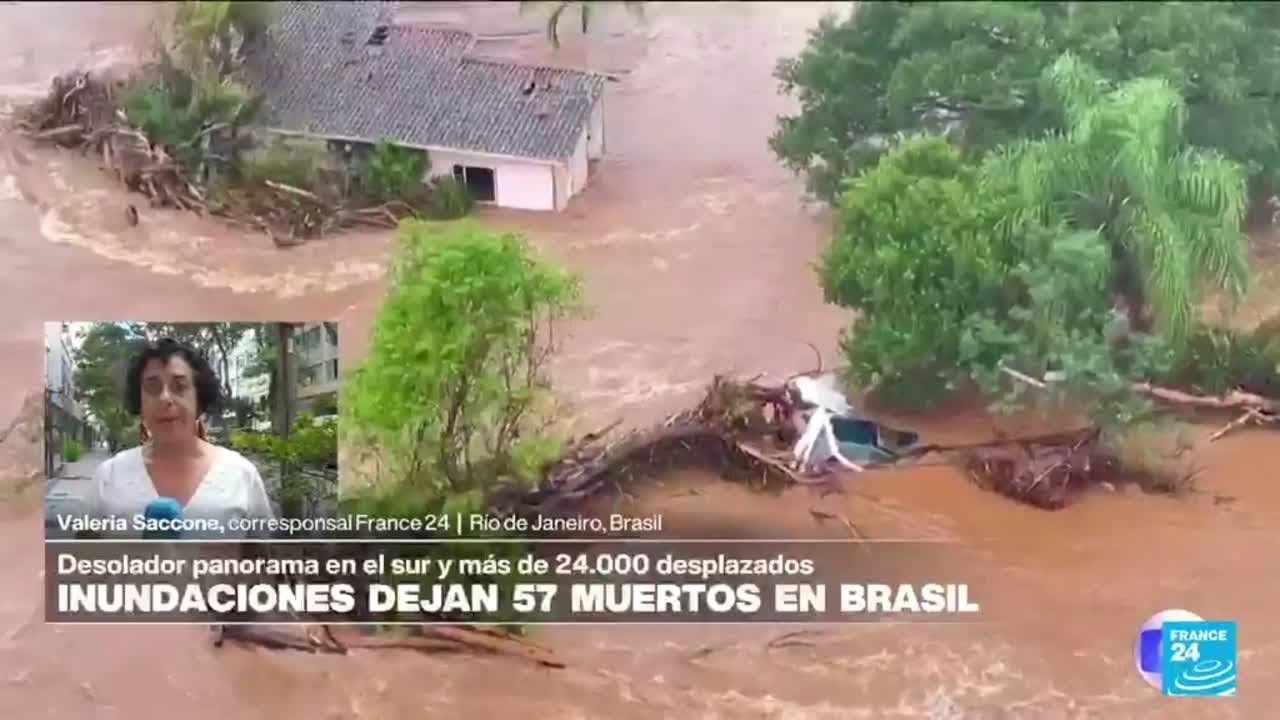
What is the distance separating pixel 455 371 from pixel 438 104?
0.46 m

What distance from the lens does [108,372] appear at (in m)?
1.91

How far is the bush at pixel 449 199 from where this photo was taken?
2.03 m

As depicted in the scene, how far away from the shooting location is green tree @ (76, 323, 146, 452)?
1896 mm

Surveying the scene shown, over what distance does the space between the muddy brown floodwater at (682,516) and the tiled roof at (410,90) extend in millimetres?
115

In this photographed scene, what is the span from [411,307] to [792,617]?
601mm

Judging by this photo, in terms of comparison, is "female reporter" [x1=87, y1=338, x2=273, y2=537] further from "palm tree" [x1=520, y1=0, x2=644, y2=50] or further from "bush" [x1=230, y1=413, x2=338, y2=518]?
"palm tree" [x1=520, y1=0, x2=644, y2=50]

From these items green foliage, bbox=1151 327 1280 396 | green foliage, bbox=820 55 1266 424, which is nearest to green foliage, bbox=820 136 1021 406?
green foliage, bbox=820 55 1266 424

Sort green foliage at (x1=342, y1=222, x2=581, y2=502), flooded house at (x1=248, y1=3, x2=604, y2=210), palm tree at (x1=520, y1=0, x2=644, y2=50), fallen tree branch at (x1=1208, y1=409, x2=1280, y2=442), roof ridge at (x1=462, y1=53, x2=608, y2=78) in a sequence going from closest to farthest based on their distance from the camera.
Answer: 1. green foliage at (x1=342, y1=222, x2=581, y2=502)
2. fallen tree branch at (x1=1208, y1=409, x2=1280, y2=442)
3. flooded house at (x1=248, y1=3, x2=604, y2=210)
4. roof ridge at (x1=462, y1=53, x2=608, y2=78)
5. palm tree at (x1=520, y1=0, x2=644, y2=50)

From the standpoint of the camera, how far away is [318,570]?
1.90 meters

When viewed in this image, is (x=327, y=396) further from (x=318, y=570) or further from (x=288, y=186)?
(x=288, y=186)

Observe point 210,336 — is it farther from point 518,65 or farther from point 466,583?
point 518,65

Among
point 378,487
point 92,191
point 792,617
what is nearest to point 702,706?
point 792,617

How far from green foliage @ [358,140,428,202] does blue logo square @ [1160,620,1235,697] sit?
1.12 m

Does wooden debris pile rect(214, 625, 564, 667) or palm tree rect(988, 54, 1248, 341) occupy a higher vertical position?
palm tree rect(988, 54, 1248, 341)
